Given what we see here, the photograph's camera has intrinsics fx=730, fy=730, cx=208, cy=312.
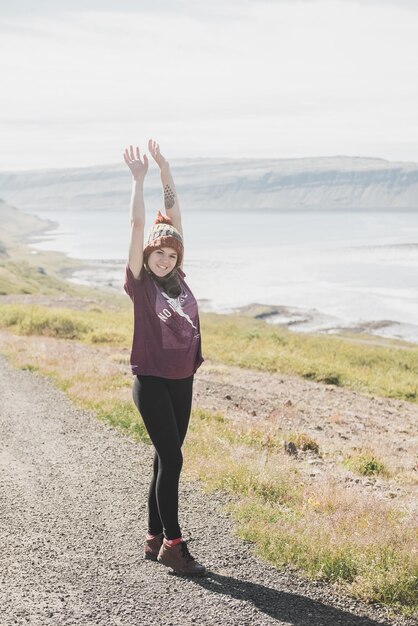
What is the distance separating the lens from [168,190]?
23.9 ft

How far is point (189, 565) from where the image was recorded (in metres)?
6.63

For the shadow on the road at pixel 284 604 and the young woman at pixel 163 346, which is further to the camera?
the young woman at pixel 163 346

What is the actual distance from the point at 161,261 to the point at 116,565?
286 centimetres

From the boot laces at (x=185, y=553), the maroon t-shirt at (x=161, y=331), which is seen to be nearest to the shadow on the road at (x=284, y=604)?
the boot laces at (x=185, y=553)

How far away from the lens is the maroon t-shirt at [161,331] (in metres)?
6.34

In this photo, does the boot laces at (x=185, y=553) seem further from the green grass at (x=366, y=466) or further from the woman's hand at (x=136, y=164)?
the green grass at (x=366, y=466)

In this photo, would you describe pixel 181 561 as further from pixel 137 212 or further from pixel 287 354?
pixel 287 354

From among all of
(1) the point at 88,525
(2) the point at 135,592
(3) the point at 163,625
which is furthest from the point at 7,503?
(3) the point at 163,625

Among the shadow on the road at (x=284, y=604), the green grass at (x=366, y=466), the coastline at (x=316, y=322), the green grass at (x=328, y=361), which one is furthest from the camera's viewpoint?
the coastline at (x=316, y=322)

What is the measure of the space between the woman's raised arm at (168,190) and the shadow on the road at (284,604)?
3.21 metres

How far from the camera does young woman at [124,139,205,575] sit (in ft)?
20.8

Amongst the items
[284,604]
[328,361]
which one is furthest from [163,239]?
[328,361]

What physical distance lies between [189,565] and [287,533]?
1.18m

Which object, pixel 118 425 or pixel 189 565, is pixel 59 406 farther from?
pixel 189 565
